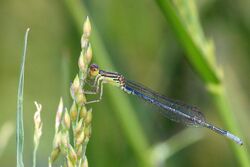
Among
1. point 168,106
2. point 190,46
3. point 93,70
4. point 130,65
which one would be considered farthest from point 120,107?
point 130,65

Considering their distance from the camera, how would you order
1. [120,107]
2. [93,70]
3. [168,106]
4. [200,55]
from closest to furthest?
[200,55] → [93,70] → [120,107] → [168,106]

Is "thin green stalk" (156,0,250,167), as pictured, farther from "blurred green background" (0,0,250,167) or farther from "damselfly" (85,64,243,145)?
"blurred green background" (0,0,250,167)

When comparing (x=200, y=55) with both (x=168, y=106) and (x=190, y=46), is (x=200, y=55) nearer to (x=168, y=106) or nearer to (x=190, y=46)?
(x=190, y=46)

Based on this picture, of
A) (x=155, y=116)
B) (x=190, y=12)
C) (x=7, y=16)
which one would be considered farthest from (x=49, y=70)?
(x=190, y=12)

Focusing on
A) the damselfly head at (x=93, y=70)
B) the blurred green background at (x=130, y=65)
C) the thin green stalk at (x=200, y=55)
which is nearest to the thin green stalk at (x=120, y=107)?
the blurred green background at (x=130, y=65)

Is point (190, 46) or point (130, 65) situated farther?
point (130, 65)
